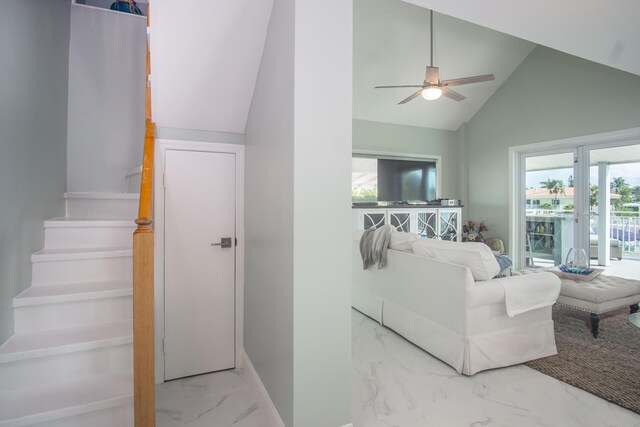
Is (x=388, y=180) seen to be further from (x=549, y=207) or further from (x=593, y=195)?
(x=593, y=195)

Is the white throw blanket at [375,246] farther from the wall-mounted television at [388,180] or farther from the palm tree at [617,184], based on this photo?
the palm tree at [617,184]

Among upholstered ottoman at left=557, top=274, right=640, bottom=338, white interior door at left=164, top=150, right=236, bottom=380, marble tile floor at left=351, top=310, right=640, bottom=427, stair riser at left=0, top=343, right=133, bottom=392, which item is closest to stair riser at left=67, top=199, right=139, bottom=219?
white interior door at left=164, top=150, right=236, bottom=380

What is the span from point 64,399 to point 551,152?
6565mm

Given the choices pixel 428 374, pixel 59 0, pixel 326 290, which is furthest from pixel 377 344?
pixel 59 0

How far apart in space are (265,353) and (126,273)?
3.29ft

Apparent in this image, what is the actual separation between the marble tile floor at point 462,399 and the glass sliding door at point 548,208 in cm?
379

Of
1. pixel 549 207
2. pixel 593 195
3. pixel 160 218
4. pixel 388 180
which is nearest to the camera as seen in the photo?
pixel 160 218

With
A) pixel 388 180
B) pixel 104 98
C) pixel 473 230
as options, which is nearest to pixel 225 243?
pixel 104 98

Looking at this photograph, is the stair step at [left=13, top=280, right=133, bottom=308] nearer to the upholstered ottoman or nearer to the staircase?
the staircase

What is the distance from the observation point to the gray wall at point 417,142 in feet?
18.5

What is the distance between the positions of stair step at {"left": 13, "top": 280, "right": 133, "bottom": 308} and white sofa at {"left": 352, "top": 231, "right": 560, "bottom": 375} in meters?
2.14

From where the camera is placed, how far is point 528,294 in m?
2.46

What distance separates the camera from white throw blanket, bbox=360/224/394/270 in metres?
3.17

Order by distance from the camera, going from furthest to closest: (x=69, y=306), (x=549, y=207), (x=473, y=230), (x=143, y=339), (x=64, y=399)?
(x=473, y=230) < (x=549, y=207) < (x=69, y=306) < (x=64, y=399) < (x=143, y=339)
